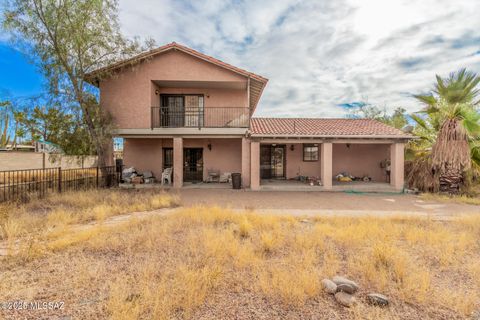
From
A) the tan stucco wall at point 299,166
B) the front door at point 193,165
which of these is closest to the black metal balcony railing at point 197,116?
the front door at point 193,165

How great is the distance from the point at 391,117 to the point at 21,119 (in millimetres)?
39102

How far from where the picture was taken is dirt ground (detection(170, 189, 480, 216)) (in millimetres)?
8851

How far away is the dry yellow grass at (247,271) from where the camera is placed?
9.98 ft

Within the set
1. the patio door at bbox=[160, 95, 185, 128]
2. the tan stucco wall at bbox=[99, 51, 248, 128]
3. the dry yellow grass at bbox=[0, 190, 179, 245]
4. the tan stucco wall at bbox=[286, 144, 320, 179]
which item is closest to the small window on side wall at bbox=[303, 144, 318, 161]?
the tan stucco wall at bbox=[286, 144, 320, 179]

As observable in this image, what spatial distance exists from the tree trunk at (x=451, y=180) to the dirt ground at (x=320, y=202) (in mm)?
1793

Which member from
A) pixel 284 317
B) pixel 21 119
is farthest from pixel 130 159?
pixel 284 317

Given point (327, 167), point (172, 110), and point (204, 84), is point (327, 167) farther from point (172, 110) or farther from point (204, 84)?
point (172, 110)

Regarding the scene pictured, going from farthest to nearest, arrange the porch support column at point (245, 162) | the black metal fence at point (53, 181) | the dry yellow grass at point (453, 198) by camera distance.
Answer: the porch support column at point (245, 162), the dry yellow grass at point (453, 198), the black metal fence at point (53, 181)

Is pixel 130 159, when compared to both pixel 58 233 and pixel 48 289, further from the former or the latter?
pixel 48 289

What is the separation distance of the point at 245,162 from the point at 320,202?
5174 mm

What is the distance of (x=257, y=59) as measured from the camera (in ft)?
62.5

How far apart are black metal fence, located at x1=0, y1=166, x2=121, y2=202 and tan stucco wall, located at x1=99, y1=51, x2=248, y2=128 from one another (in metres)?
3.20

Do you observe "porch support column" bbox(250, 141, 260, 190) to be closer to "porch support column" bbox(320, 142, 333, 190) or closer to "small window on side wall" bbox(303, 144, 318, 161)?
"porch support column" bbox(320, 142, 333, 190)

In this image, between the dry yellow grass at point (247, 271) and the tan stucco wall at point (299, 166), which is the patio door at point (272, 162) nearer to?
the tan stucco wall at point (299, 166)
